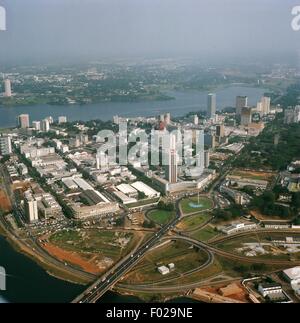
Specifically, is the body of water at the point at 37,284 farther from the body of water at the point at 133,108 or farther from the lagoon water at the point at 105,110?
the body of water at the point at 133,108

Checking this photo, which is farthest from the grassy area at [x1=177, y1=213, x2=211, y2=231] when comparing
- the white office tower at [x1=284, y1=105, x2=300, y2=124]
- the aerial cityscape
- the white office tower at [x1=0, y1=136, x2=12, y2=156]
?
the white office tower at [x1=284, y1=105, x2=300, y2=124]

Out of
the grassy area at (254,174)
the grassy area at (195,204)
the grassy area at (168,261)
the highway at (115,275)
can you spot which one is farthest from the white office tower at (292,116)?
the grassy area at (168,261)

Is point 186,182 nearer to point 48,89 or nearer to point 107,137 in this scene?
point 107,137

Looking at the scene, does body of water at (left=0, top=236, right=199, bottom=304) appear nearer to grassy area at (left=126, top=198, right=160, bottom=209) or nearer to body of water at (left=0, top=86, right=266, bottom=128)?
grassy area at (left=126, top=198, right=160, bottom=209)

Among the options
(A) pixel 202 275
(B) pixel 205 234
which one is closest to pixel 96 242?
(B) pixel 205 234

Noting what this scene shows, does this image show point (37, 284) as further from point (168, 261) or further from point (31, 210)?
point (31, 210)

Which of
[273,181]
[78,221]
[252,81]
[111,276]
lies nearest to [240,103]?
[252,81]
